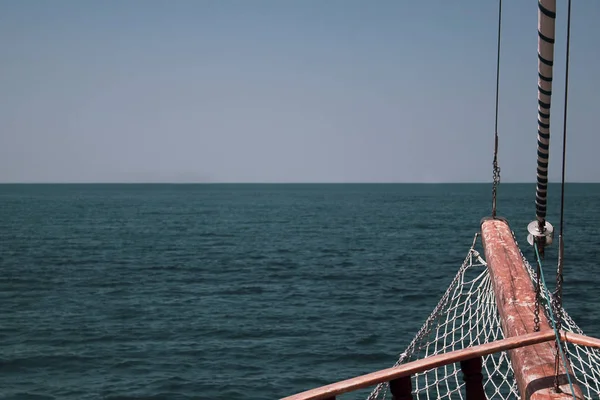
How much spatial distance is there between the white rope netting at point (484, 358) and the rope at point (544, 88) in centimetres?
100

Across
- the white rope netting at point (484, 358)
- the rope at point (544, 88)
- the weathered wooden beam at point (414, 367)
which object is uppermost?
the rope at point (544, 88)

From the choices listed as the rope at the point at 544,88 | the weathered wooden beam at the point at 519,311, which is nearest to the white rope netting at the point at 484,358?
the weathered wooden beam at the point at 519,311

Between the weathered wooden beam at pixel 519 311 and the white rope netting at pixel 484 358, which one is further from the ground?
the weathered wooden beam at pixel 519 311

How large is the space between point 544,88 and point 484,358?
11.9 meters

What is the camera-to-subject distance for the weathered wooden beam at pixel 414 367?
16.0 feet

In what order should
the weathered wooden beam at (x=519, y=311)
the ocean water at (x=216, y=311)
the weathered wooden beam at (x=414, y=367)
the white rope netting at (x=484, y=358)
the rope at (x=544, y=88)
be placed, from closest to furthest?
the weathered wooden beam at (x=414, y=367)
the weathered wooden beam at (x=519, y=311)
the rope at (x=544, y=88)
the white rope netting at (x=484, y=358)
the ocean water at (x=216, y=311)

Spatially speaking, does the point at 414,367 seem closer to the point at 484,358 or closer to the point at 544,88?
the point at 544,88

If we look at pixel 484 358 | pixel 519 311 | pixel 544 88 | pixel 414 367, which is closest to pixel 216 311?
pixel 484 358

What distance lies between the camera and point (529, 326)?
6254 millimetres

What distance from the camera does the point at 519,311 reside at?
21.9ft

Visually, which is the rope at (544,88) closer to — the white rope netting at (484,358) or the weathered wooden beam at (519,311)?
the weathered wooden beam at (519,311)

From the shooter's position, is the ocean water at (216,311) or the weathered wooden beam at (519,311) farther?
the ocean water at (216,311)

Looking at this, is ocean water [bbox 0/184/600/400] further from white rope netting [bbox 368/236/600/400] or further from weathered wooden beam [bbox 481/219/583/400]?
weathered wooden beam [bbox 481/219/583/400]

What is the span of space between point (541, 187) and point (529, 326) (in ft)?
4.08
